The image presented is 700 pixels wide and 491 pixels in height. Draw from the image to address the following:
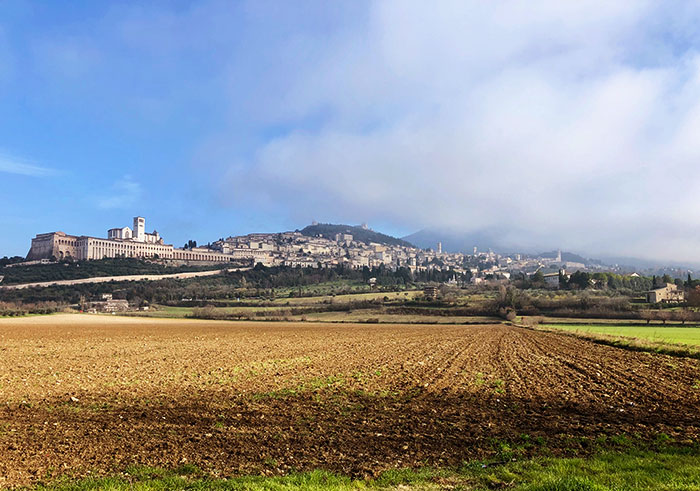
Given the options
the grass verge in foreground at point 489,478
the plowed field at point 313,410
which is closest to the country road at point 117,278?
the plowed field at point 313,410

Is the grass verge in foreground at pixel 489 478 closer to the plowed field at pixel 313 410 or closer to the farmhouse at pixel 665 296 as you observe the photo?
the plowed field at pixel 313 410

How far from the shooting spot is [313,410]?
50.6 ft

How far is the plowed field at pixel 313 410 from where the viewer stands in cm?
1054

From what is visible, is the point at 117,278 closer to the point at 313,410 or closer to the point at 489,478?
the point at 313,410

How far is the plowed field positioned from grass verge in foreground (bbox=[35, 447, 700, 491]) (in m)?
0.65

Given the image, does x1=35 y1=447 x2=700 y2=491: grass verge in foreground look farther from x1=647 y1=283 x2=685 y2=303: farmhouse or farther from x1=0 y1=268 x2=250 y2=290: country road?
x1=0 y1=268 x2=250 y2=290: country road

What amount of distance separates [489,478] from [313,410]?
25.3 ft

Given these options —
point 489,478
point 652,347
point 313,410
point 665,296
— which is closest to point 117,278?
point 652,347

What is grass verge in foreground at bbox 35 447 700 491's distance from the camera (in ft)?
26.7

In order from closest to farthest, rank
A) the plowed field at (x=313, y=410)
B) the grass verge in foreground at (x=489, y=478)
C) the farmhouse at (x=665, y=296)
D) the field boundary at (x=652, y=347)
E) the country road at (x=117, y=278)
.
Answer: the grass verge in foreground at (x=489, y=478) < the plowed field at (x=313, y=410) < the field boundary at (x=652, y=347) < the farmhouse at (x=665, y=296) < the country road at (x=117, y=278)

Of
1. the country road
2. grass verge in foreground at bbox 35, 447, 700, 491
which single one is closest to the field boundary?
grass verge in foreground at bbox 35, 447, 700, 491

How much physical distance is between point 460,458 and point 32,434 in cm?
1096

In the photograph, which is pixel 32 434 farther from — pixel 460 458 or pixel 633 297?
pixel 633 297

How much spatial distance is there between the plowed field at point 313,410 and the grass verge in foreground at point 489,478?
651 millimetres
